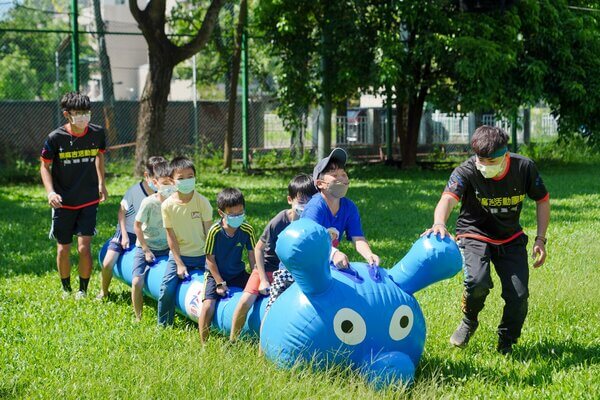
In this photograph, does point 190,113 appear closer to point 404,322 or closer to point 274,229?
point 274,229

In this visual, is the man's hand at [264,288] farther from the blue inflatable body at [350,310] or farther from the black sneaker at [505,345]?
the black sneaker at [505,345]

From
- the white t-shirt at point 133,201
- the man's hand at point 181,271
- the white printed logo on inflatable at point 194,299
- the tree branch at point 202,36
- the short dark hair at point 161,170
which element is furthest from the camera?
the tree branch at point 202,36

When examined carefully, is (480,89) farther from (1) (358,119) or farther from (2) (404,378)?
(2) (404,378)

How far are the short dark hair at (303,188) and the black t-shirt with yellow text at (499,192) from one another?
36.2 inches

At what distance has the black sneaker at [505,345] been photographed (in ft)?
19.2

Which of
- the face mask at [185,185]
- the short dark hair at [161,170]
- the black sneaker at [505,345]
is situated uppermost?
the short dark hair at [161,170]

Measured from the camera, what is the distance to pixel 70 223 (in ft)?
25.7

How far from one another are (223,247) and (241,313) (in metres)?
0.61

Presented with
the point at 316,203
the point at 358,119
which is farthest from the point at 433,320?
the point at 358,119

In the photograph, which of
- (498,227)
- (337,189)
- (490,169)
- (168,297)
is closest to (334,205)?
(337,189)

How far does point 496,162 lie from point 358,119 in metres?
18.7

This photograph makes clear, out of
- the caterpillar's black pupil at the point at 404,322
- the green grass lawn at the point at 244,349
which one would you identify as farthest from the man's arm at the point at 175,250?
the caterpillar's black pupil at the point at 404,322

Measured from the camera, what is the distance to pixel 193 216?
6.63 metres

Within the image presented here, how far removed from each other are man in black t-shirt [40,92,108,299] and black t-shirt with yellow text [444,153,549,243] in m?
3.66
